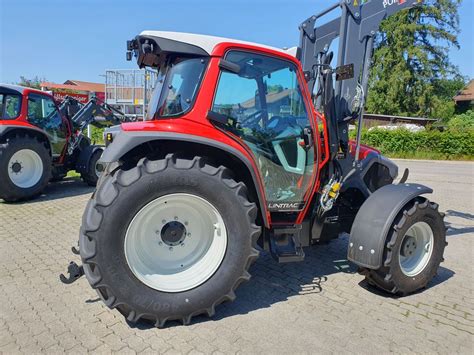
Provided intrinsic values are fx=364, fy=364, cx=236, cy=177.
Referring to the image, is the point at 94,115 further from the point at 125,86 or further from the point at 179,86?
the point at 179,86

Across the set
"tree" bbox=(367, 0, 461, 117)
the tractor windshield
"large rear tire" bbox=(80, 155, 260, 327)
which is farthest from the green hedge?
"large rear tire" bbox=(80, 155, 260, 327)

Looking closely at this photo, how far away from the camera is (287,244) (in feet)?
11.6

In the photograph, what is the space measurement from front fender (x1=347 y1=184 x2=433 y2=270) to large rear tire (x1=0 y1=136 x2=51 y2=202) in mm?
6479

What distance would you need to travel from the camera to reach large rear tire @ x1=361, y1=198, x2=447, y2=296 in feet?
11.1

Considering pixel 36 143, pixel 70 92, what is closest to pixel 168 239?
pixel 36 143

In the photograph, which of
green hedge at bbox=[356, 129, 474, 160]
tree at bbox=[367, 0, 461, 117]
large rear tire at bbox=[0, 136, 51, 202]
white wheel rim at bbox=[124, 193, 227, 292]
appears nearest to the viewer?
white wheel rim at bbox=[124, 193, 227, 292]

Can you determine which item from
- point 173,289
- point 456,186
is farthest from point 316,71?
point 456,186

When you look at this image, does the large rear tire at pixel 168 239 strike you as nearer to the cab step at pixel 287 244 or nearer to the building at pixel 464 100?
the cab step at pixel 287 244

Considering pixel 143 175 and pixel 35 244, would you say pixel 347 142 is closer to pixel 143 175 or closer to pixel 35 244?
pixel 143 175

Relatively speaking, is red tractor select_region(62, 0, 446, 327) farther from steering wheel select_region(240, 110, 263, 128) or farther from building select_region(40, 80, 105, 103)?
building select_region(40, 80, 105, 103)

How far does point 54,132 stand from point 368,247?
24.3 ft

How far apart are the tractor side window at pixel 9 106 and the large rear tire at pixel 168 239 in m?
5.69

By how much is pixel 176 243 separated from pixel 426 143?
22.4 metres

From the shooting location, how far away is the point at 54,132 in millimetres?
8219
